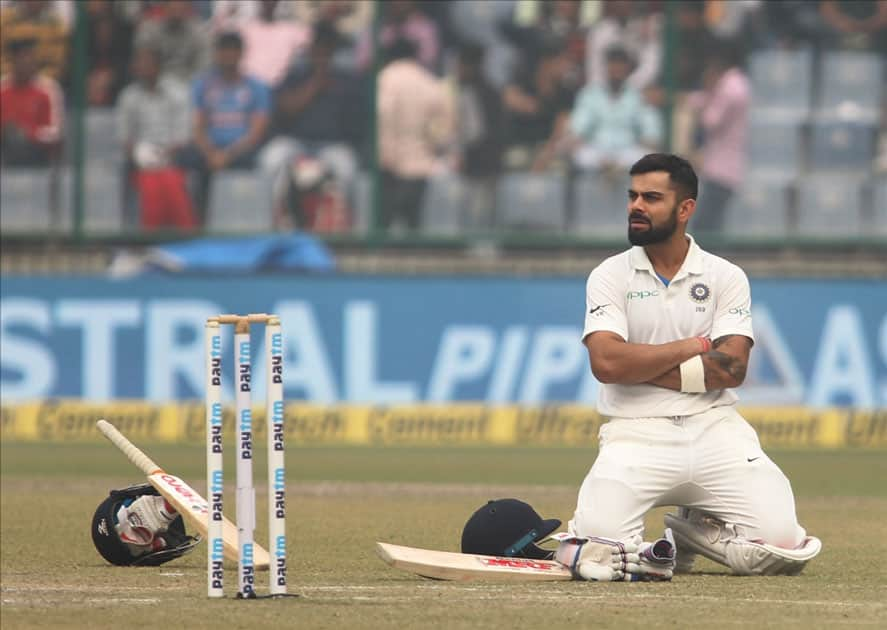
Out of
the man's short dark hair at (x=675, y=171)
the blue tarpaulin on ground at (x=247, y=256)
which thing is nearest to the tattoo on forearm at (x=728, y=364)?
the man's short dark hair at (x=675, y=171)

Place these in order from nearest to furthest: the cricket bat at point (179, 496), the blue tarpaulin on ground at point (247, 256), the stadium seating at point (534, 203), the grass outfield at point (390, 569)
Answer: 1. the grass outfield at point (390, 569)
2. the cricket bat at point (179, 496)
3. the blue tarpaulin on ground at point (247, 256)
4. the stadium seating at point (534, 203)

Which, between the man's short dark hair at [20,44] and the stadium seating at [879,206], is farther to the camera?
the man's short dark hair at [20,44]

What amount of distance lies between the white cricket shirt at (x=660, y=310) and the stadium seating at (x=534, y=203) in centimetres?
1038

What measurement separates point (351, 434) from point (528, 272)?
8.48ft

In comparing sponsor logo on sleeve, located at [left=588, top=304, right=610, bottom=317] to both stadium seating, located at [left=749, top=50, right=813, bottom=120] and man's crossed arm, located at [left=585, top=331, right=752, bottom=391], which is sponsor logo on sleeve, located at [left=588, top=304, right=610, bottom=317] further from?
stadium seating, located at [left=749, top=50, right=813, bottom=120]

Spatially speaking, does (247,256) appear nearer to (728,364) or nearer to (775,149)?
(775,149)

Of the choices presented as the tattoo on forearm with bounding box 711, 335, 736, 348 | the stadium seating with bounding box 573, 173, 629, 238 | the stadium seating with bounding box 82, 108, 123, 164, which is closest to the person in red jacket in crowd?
the stadium seating with bounding box 82, 108, 123, 164

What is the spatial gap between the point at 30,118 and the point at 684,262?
11.7 metres

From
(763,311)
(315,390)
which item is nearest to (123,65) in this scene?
(315,390)

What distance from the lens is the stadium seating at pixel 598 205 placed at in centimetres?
1768

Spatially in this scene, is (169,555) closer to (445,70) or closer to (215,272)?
(215,272)

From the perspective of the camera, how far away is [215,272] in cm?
1634

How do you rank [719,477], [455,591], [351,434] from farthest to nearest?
1. [351,434]
2. [719,477]
3. [455,591]

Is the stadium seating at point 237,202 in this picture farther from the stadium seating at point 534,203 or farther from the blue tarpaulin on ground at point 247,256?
the stadium seating at point 534,203
